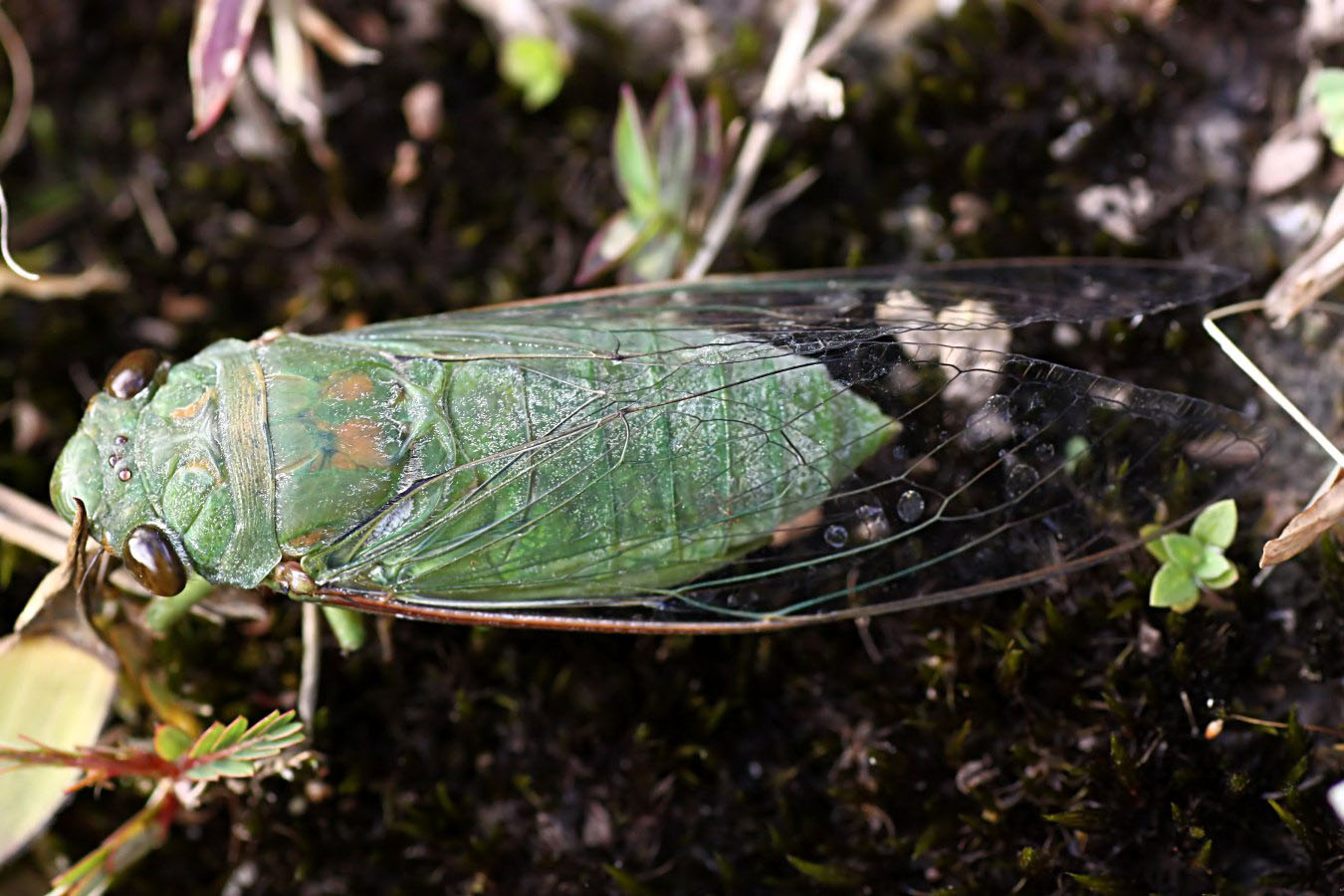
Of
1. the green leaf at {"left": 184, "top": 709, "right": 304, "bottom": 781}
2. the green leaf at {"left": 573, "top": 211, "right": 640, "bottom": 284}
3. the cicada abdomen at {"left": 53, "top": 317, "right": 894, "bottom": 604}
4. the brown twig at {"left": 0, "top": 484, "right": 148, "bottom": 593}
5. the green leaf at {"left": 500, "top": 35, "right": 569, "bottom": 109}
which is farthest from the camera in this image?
the green leaf at {"left": 500, "top": 35, "right": 569, "bottom": 109}

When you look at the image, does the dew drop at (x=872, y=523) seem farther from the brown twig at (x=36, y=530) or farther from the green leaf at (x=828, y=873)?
the brown twig at (x=36, y=530)

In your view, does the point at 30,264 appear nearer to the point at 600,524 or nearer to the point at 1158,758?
the point at 600,524

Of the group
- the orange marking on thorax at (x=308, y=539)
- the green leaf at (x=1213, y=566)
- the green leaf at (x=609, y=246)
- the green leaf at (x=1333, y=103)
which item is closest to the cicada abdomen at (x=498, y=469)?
the orange marking on thorax at (x=308, y=539)

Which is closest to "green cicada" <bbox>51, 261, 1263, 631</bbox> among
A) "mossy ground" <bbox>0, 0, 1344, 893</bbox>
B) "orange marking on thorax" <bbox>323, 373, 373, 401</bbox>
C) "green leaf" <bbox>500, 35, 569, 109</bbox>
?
"orange marking on thorax" <bbox>323, 373, 373, 401</bbox>

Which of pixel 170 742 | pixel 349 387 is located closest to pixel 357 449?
pixel 349 387

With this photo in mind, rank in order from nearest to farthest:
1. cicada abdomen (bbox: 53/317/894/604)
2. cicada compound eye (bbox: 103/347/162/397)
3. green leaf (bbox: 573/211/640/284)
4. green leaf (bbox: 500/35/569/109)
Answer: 1. cicada abdomen (bbox: 53/317/894/604)
2. cicada compound eye (bbox: 103/347/162/397)
3. green leaf (bbox: 573/211/640/284)
4. green leaf (bbox: 500/35/569/109)

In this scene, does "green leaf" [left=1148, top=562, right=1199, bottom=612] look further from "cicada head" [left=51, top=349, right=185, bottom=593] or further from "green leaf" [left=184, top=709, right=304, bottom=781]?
"cicada head" [left=51, top=349, right=185, bottom=593]
